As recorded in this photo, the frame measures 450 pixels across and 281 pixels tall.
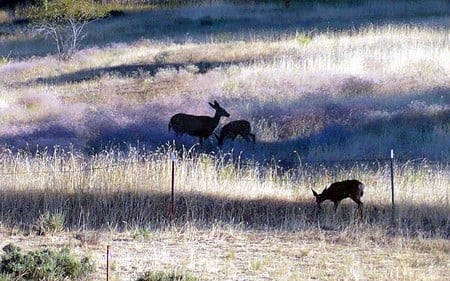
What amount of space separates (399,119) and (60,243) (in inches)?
424

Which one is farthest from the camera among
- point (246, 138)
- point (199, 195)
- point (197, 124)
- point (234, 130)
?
point (246, 138)

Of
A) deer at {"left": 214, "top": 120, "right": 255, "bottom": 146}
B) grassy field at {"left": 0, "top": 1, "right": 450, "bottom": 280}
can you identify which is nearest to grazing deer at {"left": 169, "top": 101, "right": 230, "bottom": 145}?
deer at {"left": 214, "top": 120, "right": 255, "bottom": 146}

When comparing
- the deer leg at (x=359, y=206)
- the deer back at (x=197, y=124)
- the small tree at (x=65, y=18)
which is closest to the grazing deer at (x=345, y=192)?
the deer leg at (x=359, y=206)

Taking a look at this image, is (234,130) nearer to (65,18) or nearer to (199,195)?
(199,195)

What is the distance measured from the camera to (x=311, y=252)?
10.9 metres

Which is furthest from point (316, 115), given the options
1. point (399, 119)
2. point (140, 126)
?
point (140, 126)

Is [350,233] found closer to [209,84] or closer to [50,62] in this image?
[209,84]

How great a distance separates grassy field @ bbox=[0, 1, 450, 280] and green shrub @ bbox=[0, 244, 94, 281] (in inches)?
11.8

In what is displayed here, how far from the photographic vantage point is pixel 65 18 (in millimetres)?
39656

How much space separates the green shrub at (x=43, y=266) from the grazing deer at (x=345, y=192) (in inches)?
158

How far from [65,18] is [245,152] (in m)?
23.7

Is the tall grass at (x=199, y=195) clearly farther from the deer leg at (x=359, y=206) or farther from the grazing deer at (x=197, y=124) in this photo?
the grazing deer at (x=197, y=124)

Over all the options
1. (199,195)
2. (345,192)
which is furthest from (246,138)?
(345,192)

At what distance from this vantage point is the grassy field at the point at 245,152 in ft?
36.2
